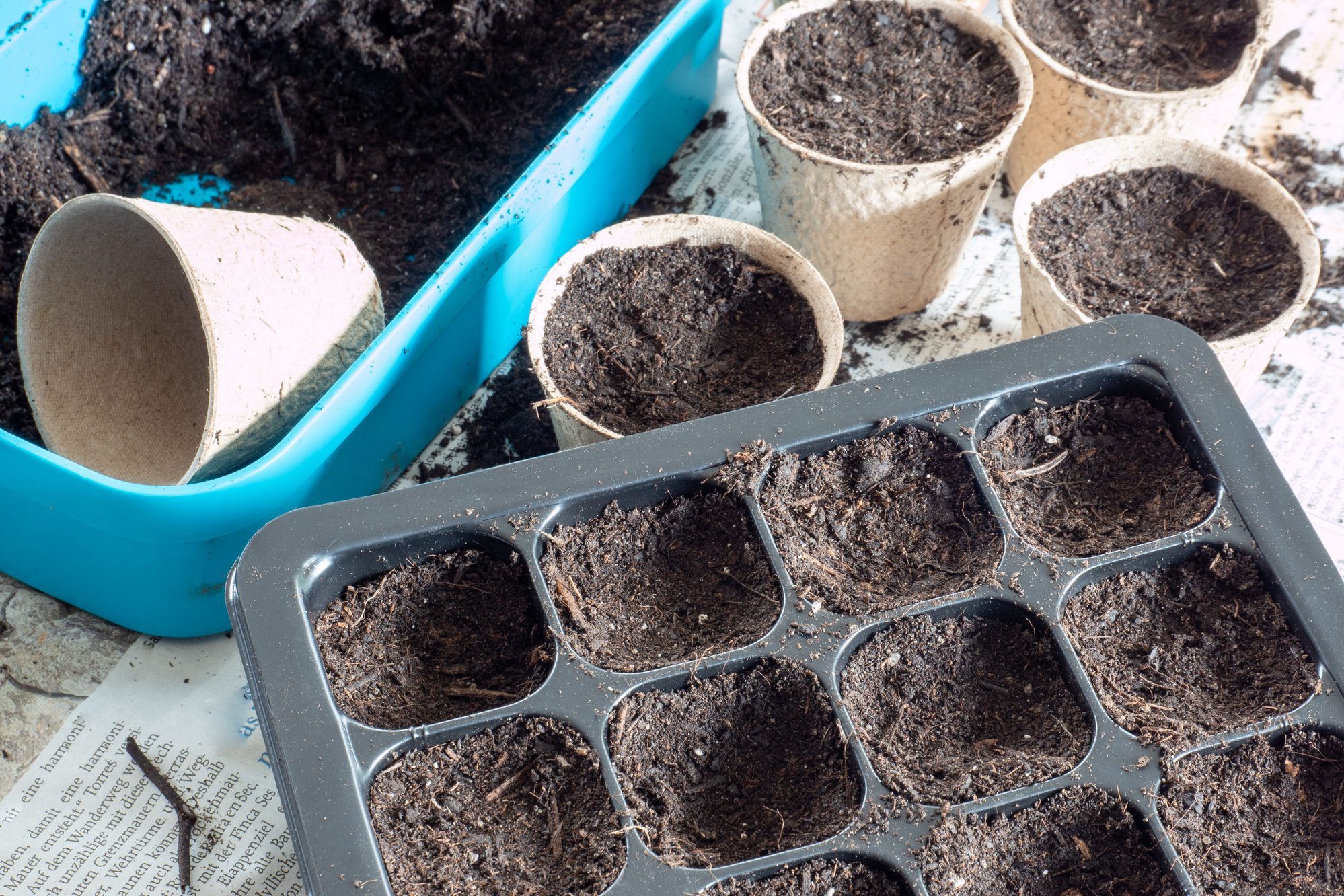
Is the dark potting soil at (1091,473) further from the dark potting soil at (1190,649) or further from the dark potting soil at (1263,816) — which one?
the dark potting soil at (1263,816)

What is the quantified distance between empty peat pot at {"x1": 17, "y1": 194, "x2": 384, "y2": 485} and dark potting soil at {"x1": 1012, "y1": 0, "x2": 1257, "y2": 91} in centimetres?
89

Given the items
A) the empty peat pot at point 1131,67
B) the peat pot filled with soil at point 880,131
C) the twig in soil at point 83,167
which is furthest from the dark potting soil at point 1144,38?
the twig in soil at point 83,167

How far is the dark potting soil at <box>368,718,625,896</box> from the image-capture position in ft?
2.56

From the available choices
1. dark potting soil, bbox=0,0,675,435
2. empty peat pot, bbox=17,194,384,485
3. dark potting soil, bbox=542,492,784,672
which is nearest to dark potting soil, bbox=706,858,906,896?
dark potting soil, bbox=542,492,784,672

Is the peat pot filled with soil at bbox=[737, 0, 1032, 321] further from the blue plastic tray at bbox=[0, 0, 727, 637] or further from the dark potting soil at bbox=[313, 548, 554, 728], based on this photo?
the dark potting soil at bbox=[313, 548, 554, 728]

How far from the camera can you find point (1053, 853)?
799 mm

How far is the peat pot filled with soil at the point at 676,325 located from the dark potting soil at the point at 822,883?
461mm

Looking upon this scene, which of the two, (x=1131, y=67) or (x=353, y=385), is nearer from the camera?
(x=353, y=385)

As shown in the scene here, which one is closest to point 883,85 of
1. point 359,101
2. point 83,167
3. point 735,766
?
point 359,101

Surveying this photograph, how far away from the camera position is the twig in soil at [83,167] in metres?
1.36

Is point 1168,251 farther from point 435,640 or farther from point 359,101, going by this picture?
point 359,101

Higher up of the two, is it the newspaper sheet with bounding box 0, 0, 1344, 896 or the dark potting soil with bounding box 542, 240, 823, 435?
the dark potting soil with bounding box 542, 240, 823, 435

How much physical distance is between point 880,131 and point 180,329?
2.68 ft

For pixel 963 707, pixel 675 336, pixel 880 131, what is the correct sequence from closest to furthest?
pixel 963 707 < pixel 675 336 < pixel 880 131
